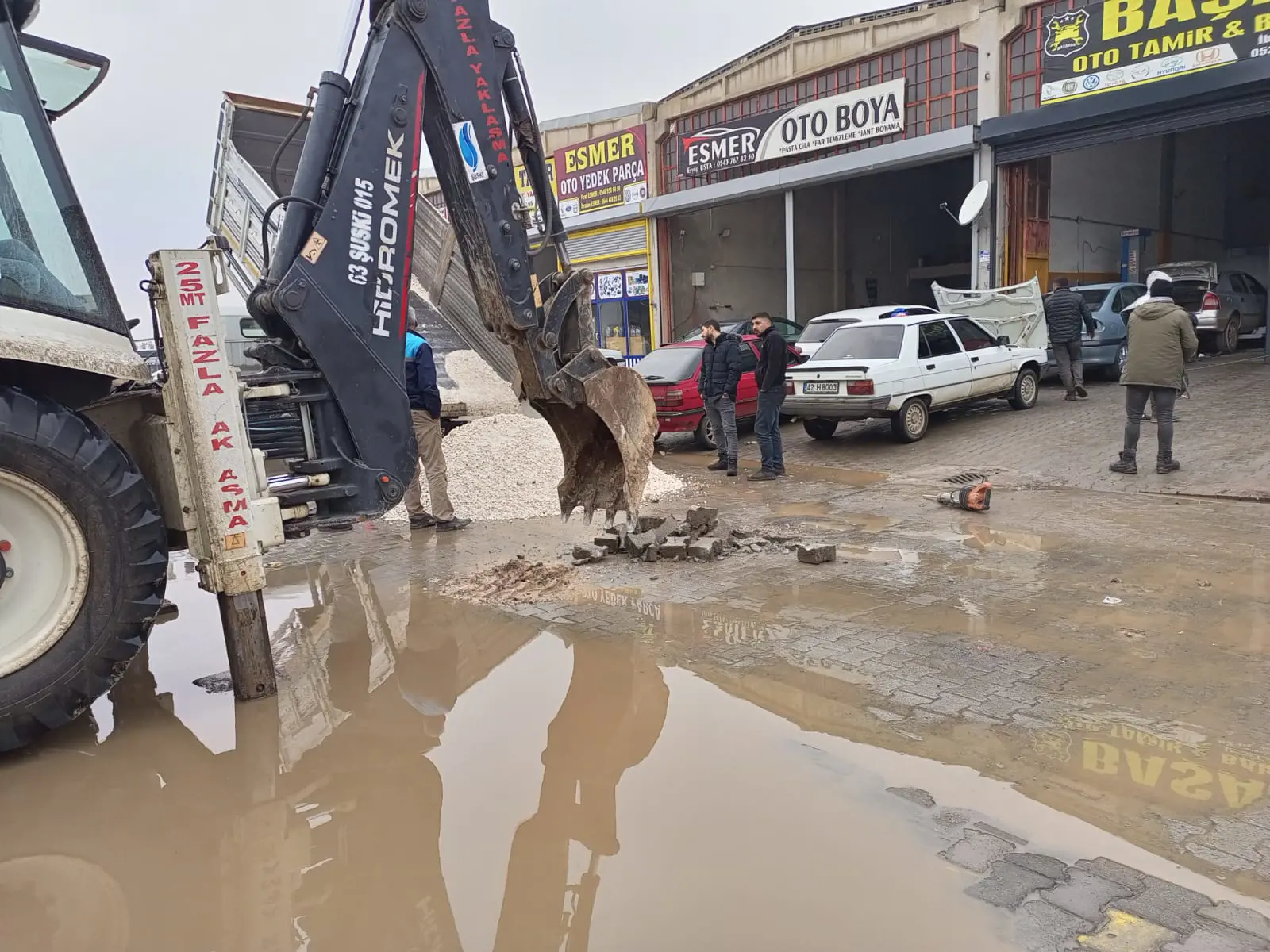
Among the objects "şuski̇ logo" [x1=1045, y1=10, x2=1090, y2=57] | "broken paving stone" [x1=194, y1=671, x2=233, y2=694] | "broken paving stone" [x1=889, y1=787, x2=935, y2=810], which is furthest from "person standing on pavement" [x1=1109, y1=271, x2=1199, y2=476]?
"broken paving stone" [x1=194, y1=671, x2=233, y2=694]

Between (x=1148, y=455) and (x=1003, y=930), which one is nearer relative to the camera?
(x=1003, y=930)

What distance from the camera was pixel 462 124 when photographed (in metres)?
5.10

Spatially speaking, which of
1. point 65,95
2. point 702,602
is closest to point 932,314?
point 702,602

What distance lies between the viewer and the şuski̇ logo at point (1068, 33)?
1425 cm

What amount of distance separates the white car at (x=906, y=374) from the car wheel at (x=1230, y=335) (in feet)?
20.7

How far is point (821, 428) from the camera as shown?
44.1ft

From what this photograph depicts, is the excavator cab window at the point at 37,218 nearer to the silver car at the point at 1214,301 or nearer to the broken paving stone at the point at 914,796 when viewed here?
the broken paving stone at the point at 914,796

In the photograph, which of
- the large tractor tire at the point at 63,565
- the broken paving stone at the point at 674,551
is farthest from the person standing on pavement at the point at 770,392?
the large tractor tire at the point at 63,565

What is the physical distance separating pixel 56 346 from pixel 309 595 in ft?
10.7

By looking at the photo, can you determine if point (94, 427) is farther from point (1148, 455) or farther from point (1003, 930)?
point (1148, 455)

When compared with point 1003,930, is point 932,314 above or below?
above

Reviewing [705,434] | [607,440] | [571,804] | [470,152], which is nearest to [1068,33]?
[705,434]

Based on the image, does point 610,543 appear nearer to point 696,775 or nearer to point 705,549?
point 705,549

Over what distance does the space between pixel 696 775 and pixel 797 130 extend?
17.8m
